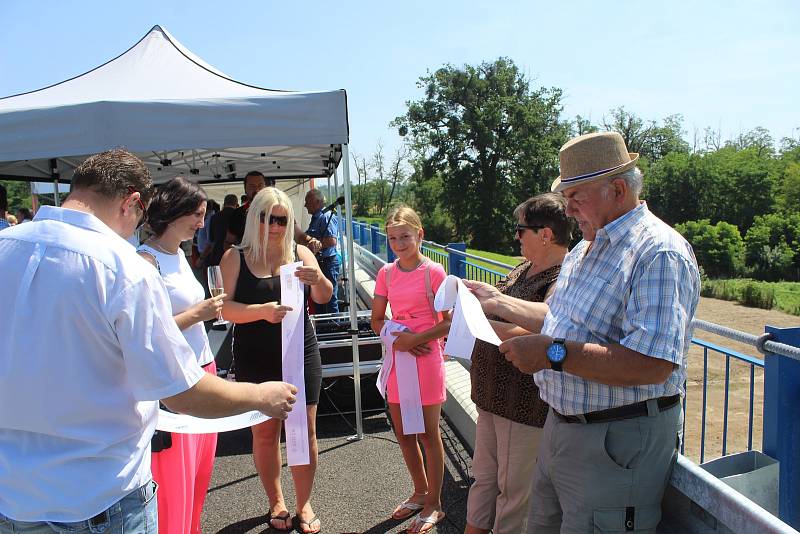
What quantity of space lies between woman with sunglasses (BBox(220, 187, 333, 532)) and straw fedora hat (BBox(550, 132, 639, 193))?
5.97 ft

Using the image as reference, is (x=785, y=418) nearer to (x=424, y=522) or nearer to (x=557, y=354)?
(x=557, y=354)

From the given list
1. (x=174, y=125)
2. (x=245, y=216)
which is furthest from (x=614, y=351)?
(x=245, y=216)

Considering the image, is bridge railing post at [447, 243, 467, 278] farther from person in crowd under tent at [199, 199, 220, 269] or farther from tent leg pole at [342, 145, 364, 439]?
person in crowd under tent at [199, 199, 220, 269]

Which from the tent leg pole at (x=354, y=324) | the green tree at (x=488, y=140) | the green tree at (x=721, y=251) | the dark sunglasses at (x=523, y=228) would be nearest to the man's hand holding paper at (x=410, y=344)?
the dark sunglasses at (x=523, y=228)

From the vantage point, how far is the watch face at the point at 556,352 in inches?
68.0

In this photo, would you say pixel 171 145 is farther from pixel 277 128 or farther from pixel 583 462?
pixel 583 462

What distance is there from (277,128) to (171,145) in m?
0.77

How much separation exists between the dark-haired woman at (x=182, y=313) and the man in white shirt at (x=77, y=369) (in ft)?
2.97

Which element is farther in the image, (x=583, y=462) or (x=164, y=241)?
(x=164, y=241)

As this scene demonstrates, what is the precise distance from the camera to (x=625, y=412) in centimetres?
178

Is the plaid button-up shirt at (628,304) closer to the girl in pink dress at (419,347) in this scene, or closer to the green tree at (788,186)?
the girl in pink dress at (419,347)

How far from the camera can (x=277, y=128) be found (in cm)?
422

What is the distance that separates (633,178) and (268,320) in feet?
6.86

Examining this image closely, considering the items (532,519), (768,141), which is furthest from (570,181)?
(768,141)
